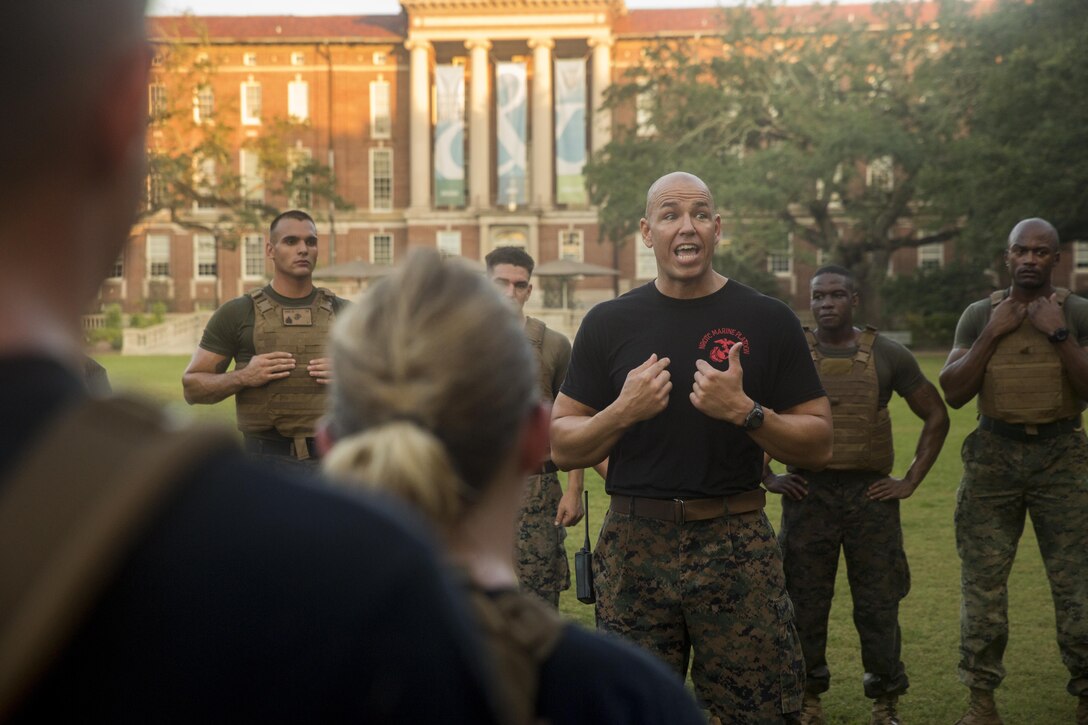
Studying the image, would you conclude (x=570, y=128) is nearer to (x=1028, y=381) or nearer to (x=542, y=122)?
(x=542, y=122)

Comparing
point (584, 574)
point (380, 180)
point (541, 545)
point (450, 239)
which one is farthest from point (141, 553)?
point (380, 180)

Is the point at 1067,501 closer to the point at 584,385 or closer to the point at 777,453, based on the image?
the point at 777,453

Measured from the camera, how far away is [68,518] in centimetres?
91

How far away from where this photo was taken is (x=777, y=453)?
5.10 metres

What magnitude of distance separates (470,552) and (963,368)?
6391 mm

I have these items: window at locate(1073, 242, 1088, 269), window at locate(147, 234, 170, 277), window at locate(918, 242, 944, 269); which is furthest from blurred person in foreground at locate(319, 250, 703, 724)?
window at locate(147, 234, 170, 277)

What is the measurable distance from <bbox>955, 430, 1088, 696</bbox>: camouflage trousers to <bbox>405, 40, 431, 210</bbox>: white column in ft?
232

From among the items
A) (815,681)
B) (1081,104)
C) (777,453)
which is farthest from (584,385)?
(1081,104)

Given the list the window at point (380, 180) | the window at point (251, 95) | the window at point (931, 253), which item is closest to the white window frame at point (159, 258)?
the window at point (251, 95)

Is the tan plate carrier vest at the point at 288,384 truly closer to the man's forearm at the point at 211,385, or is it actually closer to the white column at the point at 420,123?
the man's forearm at the point at 211,385

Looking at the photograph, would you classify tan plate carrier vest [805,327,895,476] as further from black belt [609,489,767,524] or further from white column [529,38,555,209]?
white column [529,38,555,209]

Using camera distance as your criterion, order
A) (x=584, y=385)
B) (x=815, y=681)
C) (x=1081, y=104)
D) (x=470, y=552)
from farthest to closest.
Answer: (x=1081, y=104), (x=815, y=681), (x=584, y=385), (x=470, y=552)

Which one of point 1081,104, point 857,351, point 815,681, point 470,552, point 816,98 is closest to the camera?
point 470,552

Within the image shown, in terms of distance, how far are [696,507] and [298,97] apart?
76.6 meters
